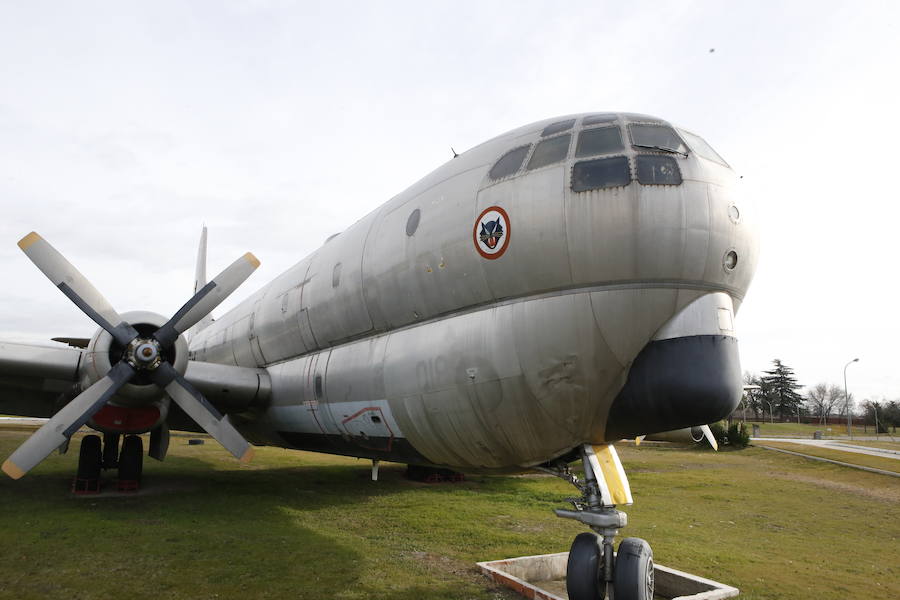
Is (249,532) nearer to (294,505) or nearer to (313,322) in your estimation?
(294,505)

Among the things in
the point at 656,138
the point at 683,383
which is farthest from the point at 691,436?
the point at 656,138

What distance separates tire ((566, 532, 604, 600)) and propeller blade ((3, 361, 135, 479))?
714cm

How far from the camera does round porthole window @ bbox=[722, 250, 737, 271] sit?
218 inches

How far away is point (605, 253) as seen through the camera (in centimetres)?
543

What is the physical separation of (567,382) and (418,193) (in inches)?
143

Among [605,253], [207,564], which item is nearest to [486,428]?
[605,253]

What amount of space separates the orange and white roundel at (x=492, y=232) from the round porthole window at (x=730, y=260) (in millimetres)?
2082

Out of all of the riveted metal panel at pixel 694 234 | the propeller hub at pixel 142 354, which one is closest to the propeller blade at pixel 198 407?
the propeller hub at pixel 142 354

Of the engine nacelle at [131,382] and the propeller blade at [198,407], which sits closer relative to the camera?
the propeller blade at [198,407]

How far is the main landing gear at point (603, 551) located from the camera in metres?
5.55

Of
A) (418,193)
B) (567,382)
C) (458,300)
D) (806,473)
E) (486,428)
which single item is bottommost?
(806,473)

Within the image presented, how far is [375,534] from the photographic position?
1022 cm

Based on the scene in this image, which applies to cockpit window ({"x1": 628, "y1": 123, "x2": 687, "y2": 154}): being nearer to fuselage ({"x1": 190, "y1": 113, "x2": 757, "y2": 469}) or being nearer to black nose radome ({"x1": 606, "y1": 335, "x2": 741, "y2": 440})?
fuselage ({"x1": 190, "y1": 113, "x2": 757, "y2": 469})

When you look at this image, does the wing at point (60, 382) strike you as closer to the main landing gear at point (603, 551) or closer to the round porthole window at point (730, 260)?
the main landing gear at point (603, 551)
